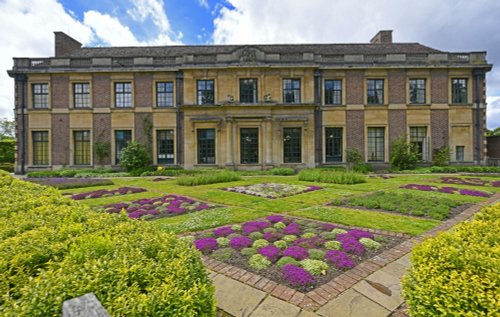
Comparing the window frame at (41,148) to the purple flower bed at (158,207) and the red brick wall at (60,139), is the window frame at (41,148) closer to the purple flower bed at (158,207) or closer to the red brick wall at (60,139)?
the red brick wall at (60,139)

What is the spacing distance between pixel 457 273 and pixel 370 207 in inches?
216

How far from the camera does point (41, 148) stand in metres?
20.2

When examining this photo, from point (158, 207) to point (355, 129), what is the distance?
18006 millimetres

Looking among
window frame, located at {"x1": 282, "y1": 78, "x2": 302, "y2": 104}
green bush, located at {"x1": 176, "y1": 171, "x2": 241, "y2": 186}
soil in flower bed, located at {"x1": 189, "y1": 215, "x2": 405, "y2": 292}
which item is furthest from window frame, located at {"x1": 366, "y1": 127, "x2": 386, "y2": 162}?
soil in flower bed, located at {"x1": 189, "y1": 215, "x2": 405, "y2": 292}

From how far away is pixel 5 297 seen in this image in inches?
60.2

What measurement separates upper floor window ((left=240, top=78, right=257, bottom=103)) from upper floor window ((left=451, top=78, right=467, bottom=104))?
1704cm

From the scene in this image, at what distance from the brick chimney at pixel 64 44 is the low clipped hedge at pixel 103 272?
89.1ft

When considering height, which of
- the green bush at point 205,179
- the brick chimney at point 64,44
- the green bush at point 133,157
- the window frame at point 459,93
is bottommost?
the green bush at point 205,179

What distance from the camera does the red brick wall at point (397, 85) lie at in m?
19.9

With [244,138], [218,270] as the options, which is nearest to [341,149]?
[244,138]

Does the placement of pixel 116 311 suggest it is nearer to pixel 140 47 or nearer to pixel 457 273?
pixel 457 273

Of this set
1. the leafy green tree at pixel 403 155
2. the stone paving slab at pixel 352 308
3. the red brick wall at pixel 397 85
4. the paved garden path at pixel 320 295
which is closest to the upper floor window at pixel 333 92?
the red brick wall at pixel 397 85

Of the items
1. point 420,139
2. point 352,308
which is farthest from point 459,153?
point 352,308

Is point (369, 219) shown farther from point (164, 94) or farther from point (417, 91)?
point (417, 91)
